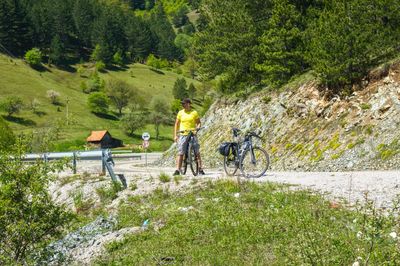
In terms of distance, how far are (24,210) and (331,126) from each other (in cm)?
1442

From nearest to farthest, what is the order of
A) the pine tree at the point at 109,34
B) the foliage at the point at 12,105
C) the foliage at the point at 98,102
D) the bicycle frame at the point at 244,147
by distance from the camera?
the bicycle frame at the point at 244,147 → the foliage at the point at 12,105 → the foliage at the point at 98,102 → the pine tree at the point at 109,34

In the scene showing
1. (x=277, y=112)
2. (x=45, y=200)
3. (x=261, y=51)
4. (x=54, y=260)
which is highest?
(x=261, y=51)

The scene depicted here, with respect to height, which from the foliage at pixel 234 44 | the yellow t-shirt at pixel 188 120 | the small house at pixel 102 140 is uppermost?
the foliage at pixel 234 44

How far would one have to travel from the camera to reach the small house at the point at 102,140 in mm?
91600

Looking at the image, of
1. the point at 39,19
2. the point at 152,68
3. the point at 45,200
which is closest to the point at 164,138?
the point at 152,68

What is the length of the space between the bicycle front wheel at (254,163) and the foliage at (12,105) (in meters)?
97.4

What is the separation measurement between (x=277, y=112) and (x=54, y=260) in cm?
1759

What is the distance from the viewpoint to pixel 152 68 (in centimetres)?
16775

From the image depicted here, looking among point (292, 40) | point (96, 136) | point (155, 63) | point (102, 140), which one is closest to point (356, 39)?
point (292, 40)

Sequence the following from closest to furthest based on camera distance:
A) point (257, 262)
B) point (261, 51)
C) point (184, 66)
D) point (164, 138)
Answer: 1. point (257, 262)
2. point (261, 51)
3. point (164, 138)
4. point (184, 66)

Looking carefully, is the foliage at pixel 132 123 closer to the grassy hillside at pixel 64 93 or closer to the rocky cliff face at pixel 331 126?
the grassy hillside at pixel 64 93

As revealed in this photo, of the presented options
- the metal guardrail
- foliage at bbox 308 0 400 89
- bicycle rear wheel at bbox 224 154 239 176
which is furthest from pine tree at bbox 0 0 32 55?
bicycle rear wheel at bbox 224 154 239 176

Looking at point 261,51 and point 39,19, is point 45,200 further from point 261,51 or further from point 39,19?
point 39,19

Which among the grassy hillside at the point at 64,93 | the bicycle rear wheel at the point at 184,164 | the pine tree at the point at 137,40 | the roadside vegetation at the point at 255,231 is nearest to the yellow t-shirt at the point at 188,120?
the bicycle rear wheel at the point at 184,164
